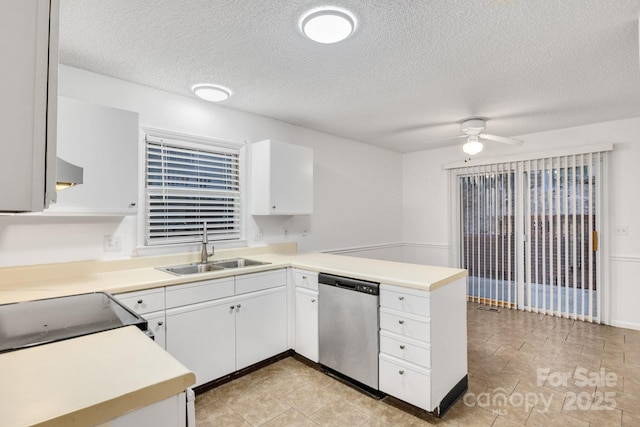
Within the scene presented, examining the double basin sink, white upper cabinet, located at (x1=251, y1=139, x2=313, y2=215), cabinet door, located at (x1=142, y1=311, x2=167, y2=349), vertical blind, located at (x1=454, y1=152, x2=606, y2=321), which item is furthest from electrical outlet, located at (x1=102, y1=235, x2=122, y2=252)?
vertical blind, located at (x1=454, y1=152, x2=606, y2=321)

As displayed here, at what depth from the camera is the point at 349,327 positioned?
8.11ft

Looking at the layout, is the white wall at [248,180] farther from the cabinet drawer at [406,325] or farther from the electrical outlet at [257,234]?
the cabinet drawer at [406,325]

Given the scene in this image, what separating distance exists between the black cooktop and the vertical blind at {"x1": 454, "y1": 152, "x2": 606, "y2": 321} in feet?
15.1

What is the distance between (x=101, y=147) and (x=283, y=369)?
220cm

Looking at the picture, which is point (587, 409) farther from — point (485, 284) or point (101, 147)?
point (101, 147)

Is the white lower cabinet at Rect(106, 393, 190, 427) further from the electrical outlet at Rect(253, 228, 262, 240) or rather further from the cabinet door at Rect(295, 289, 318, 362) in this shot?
the electrical outlet at Rect(253, 228, 262, 240)

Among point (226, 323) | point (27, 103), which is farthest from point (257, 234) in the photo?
point (27, 103)

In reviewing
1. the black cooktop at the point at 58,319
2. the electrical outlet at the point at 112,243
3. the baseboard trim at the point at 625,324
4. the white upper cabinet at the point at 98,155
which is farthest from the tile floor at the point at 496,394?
the white upper cabinet at the point at 98,155

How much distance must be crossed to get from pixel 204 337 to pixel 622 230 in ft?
14.9

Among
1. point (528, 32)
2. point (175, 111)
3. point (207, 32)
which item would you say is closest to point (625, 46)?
point (528, 32)

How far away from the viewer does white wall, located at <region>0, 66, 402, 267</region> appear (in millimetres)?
2270

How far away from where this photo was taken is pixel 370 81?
2619 mm

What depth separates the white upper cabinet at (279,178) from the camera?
323cm

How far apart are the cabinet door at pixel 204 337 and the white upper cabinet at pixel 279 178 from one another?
1115mm
